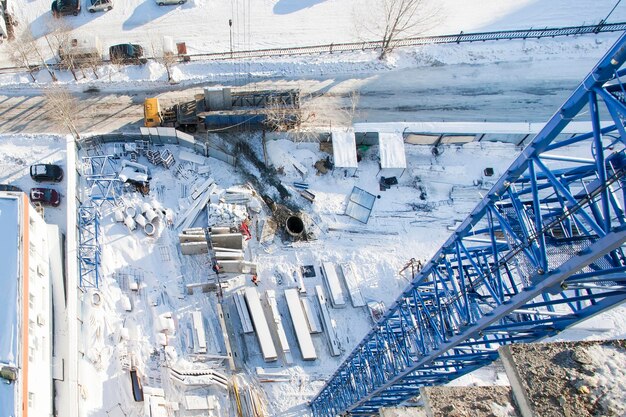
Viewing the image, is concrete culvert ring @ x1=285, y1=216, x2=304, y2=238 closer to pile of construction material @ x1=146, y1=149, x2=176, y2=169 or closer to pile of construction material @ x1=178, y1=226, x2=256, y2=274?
pile of construction material @ x1=178, y1=226, x2=256, y2=274

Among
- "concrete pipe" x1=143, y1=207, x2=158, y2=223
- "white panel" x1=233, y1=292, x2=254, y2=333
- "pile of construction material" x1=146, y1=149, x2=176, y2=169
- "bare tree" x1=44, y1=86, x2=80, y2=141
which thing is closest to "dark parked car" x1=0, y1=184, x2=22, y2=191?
"bare tree" x1=44, y1=86, x2=80, y2=141

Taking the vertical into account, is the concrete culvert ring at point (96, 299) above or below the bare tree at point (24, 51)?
below

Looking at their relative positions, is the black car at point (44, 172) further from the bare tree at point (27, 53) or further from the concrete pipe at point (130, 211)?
the bare tree at point (27, 53)

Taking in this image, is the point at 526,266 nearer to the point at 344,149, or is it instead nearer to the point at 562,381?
the point at 562,381

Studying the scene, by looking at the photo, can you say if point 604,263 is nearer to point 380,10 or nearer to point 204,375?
point 204,375

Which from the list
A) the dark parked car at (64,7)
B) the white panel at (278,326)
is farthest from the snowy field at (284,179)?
the dark parked car at (64,7)
